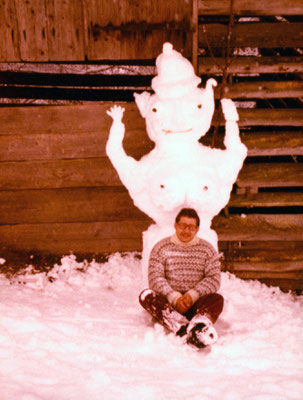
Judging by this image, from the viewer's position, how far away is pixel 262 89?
14.8 ft

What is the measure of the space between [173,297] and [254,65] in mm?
2638

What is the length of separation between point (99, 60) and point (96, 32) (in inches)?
11.7

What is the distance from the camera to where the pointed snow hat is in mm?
3635

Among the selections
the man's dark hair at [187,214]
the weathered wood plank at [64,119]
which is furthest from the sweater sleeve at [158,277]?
the weathered wood plank at [64,119]

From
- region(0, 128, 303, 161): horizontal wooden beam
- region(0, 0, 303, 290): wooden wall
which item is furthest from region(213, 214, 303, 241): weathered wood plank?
region(0, 128, 303, 161): horizontal wooden beam

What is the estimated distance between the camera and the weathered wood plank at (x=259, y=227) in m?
4.82

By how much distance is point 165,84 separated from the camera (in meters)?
3.66

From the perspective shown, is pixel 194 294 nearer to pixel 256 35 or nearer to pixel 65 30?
pixel 256 35

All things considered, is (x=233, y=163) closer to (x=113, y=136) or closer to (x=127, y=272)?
(x=113, y=136)

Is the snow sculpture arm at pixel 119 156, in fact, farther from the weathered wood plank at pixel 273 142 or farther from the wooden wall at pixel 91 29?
the weathered wood plank at pixel 273 142

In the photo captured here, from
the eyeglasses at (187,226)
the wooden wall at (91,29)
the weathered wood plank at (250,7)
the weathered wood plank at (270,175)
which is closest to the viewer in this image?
the eyeglasses at (187,226)

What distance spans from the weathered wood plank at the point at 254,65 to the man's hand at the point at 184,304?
2.44m

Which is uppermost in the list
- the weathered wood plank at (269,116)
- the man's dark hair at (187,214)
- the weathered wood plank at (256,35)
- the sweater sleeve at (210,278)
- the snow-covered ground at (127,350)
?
the weathered wood plank at (256,35)

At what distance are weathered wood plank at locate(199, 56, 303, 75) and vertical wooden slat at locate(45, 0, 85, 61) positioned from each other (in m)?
1.36
